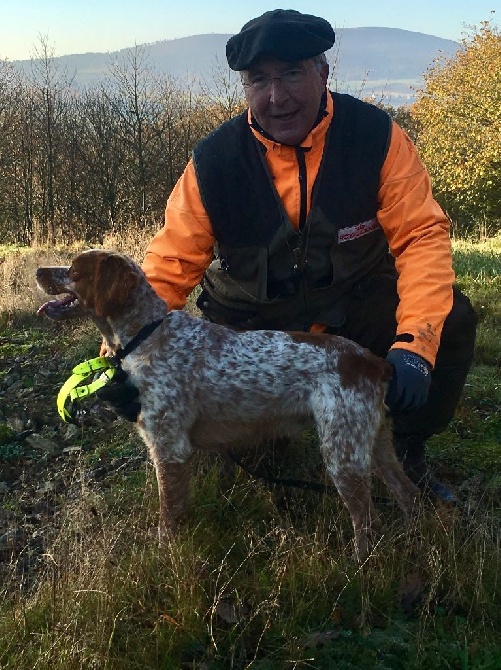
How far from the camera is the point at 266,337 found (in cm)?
343

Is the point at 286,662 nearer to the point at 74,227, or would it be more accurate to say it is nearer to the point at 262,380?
the point at 262,380

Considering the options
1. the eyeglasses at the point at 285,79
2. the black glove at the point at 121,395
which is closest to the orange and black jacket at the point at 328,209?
the eyeglasses at the point at 285,79

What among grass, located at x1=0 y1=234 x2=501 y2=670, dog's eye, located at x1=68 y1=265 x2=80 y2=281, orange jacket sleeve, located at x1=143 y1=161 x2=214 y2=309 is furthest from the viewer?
orange jacket sleeve, located at x1=143 y1=161 x2=214 y2=309

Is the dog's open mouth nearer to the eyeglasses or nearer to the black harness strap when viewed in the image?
the black harness strap

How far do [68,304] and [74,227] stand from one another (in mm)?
25384

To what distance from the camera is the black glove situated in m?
3.26

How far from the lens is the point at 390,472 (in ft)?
11.7

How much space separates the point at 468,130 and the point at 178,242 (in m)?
29.0

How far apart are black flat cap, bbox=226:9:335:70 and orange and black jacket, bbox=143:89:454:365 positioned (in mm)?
375

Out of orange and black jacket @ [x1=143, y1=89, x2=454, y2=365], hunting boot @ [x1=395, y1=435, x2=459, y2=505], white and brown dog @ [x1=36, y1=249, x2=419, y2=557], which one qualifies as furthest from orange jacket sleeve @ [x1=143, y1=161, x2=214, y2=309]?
hunting boot @ [x1=395, y1=435, x2=459, y2=505]

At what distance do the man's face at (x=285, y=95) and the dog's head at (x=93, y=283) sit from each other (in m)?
1.11

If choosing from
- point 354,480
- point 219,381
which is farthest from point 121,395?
point 354,480

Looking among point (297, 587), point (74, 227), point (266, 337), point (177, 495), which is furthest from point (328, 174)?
point (74, 227)

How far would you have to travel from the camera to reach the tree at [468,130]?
28.9m
